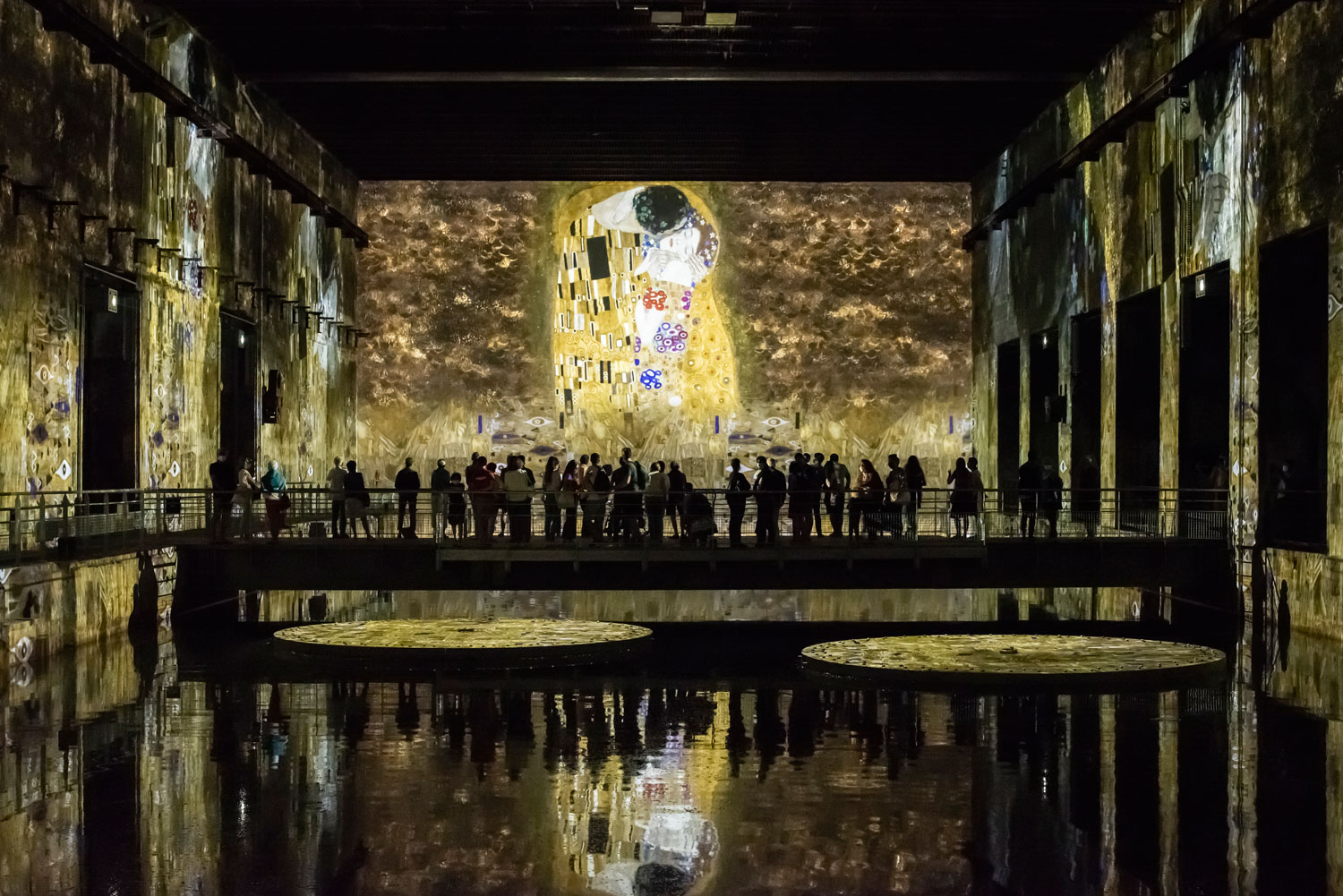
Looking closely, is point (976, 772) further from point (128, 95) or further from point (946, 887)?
point (128, 95)

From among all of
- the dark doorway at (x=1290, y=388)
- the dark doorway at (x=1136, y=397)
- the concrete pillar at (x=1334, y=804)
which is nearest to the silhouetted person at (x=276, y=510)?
the dark doorway at (x=1290, y=388)

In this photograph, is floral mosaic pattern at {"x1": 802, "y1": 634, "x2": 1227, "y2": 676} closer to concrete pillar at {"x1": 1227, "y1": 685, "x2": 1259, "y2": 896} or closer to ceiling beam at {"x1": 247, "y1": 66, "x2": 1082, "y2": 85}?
concrete pillar at {"x1": 1227, "y1": 685, "x2": 1259, "y2": 896}

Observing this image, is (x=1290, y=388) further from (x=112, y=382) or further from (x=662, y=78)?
(x=112, y=382)

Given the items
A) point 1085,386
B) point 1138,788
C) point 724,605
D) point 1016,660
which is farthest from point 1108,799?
point 1085,386

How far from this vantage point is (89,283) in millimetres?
21531

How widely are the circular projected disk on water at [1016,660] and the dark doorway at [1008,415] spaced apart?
53.4 ft

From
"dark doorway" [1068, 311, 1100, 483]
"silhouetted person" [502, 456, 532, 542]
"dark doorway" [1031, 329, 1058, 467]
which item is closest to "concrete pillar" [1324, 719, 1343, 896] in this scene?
"silhouetted person" [502, 456, 532, 542]

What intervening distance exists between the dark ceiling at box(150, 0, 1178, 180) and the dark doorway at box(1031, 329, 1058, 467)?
4535 millimetres

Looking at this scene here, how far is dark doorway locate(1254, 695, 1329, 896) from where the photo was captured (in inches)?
306

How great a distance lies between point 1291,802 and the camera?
376 inches

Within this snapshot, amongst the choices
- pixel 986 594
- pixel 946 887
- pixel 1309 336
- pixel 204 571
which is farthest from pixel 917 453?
pixel 946 887

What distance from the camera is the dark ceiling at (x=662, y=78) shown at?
23.9m

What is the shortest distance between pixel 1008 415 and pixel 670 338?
7923mm

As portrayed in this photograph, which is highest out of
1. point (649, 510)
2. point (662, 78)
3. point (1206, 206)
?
point (662, 78)
